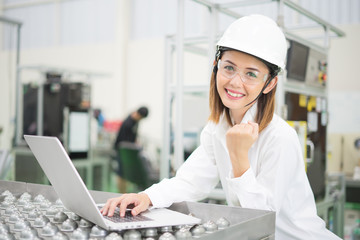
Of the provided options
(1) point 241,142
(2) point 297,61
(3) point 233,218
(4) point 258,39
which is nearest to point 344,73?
(2) point 297,61

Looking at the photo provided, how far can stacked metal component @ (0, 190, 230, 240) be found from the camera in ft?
2.76

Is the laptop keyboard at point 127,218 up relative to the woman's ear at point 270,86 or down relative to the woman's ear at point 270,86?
down

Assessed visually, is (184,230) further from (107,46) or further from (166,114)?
(107,46)

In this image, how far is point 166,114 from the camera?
10.4 ft

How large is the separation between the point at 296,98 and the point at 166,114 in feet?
3.33

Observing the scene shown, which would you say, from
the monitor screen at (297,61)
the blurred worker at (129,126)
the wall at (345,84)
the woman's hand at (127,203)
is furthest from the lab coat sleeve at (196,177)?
the wall at (345,84)

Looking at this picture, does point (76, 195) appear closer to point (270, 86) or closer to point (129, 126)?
point (270, 86)

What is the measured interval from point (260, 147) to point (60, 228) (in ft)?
2.26

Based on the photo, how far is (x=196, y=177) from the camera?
150 centimetres

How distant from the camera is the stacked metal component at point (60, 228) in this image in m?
A: 0.84

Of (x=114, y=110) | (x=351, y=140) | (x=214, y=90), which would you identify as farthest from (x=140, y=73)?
(x=214, y=90)

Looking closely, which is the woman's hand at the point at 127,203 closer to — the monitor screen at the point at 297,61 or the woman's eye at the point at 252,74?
the woman's eye at the point at 252,74

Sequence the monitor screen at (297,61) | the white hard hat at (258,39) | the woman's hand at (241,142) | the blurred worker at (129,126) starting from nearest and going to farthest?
the woman's hand at (241,142) → the white hard hat at (258,39) → the monitor screen at (297,61) → the blurred worker at (129,126)

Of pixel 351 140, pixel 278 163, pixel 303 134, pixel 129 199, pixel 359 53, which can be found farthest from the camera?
pixel 359 53
